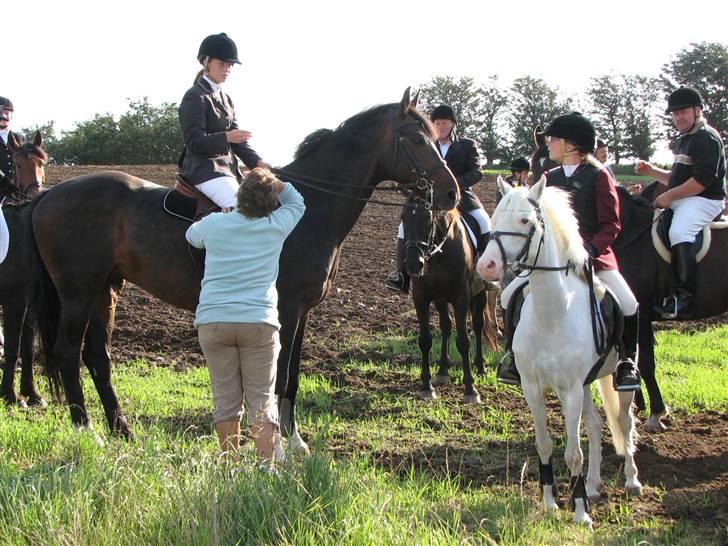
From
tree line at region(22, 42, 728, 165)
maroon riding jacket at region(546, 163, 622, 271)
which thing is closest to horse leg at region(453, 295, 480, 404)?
maroon riding jacket at region(546, 163, 622, 271)

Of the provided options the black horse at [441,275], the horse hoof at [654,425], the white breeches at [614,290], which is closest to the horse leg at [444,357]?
the black horse at [441,275]

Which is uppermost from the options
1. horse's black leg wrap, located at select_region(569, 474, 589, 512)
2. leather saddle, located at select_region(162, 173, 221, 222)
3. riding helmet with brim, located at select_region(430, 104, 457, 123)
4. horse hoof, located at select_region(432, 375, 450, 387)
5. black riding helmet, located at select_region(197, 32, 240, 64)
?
black riding helmet, located at select_region(197, 32, 240, 64)

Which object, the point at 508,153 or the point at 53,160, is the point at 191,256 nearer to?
the point at 53,160

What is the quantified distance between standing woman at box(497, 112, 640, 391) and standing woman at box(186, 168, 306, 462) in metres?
1.86

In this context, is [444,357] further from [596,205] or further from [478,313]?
[596,205]

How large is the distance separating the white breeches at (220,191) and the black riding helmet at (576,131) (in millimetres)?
2807

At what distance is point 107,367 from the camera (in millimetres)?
7195

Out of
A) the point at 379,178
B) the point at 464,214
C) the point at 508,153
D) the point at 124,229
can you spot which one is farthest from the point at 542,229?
the point at 508,153

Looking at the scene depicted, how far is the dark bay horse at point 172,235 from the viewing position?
6914 millimetres

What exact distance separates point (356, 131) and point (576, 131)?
6.92 feet

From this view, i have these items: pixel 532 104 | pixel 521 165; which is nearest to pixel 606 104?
pixel 532 104

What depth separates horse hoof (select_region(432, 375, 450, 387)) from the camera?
9.70 m

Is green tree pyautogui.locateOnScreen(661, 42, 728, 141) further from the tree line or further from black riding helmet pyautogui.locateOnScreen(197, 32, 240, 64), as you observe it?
black riding helmet pyautogui.locateOnScreen(197, 32, 240, 64)

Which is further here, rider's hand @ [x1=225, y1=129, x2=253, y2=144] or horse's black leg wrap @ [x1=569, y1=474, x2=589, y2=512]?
rider's hand @ [x1=225, y1=129, x2=253, y2=144]
